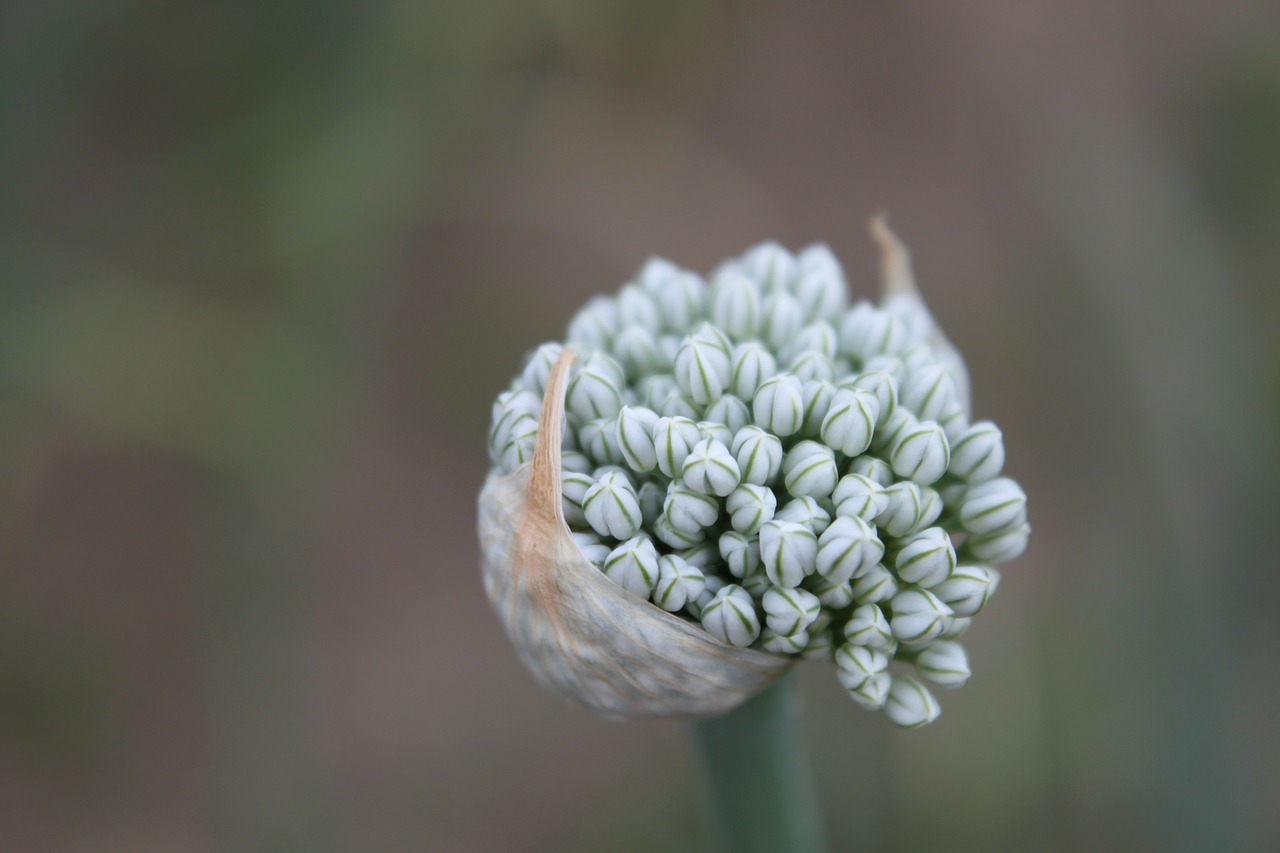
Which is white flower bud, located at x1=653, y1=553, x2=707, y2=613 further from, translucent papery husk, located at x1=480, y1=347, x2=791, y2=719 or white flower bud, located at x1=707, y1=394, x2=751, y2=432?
white flower bud, located at x1=707, y1=394, x2=751, y2=432

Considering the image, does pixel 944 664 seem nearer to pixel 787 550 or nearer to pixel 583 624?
pixel 787 550

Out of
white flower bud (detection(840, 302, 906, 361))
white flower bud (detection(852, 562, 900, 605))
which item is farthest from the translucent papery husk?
white flower bud (detection(840, 302, 906, 361))

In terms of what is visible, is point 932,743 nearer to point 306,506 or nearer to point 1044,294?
point 1044,294

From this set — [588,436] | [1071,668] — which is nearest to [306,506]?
[588,436]

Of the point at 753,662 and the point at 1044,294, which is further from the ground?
the point at 1044,294

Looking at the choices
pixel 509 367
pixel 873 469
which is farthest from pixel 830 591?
pixel 509 367

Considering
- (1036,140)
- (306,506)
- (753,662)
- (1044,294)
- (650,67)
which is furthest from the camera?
(650,67)

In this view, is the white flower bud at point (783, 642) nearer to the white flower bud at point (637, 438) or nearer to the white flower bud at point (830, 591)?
the white flower bud at point (830, 591)
